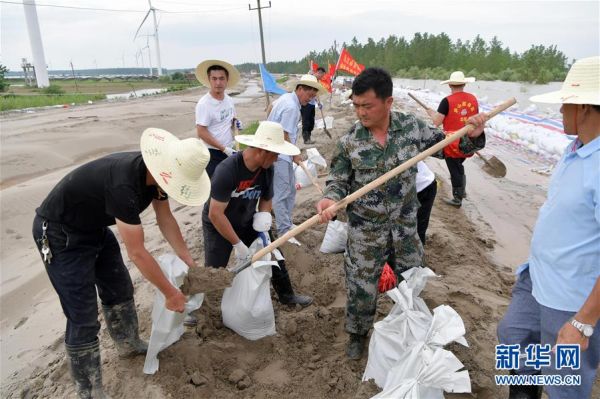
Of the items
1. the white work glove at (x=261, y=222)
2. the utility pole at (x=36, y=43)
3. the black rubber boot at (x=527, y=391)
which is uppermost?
the utility pole at (x=36, y=43)

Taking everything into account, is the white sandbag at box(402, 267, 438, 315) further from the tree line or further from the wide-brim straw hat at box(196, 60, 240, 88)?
the tree line

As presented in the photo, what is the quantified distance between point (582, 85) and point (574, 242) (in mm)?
611

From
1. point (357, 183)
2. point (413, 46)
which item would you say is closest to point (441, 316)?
point (357, 183)

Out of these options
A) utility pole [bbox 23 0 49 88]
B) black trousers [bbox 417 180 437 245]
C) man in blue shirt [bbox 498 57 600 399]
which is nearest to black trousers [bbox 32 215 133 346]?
man in blue shirt [bbox 498 57 600 399]

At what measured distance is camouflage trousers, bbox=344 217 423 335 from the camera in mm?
2344

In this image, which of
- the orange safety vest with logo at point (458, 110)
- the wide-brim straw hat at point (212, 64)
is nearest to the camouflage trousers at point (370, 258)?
the wide-brim straw hat at point (212, 64)

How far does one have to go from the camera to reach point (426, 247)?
438 centimetres

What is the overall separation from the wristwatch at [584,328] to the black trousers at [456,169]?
4.01 m

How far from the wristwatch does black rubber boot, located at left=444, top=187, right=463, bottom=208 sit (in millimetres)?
4395

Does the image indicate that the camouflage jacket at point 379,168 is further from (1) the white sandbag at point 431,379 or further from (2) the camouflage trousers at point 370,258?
(1) the white sandbag at point 431,379

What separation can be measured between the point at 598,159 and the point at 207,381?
222cm

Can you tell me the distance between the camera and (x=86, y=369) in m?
2.16

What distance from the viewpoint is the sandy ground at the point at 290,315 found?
2.39 meters

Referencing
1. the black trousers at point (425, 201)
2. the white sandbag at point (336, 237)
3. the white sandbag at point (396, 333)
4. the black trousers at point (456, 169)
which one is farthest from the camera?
the black trousers at point (456, 169)
